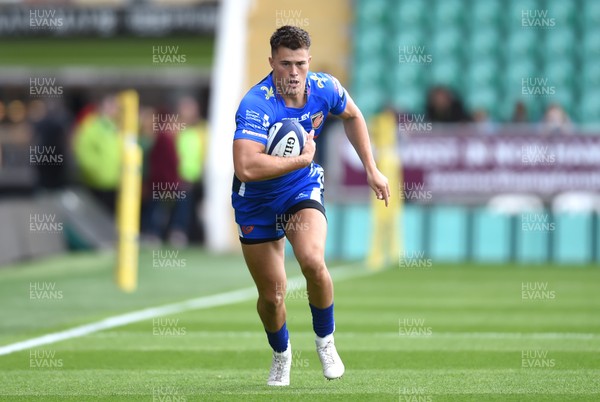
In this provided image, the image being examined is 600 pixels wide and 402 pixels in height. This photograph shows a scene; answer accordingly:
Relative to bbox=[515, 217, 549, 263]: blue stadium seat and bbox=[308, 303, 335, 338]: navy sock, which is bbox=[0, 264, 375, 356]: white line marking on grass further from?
Result: bbox=[515, 217, 549, 263]: blue stadium seat

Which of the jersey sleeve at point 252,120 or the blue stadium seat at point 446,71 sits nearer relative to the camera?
the jersey sleeve at point 252,120

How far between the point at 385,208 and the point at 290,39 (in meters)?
13.0

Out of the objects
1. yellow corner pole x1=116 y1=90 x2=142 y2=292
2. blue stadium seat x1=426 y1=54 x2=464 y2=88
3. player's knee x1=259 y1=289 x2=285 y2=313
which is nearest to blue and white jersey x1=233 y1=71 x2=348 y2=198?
player's knee x1=259 y1=289 x2=285 y2=313

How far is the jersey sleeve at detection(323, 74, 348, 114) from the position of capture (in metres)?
8.27

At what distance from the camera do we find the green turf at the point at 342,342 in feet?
26.1

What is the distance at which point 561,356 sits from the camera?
31.8 ft

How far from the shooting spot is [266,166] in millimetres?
7762

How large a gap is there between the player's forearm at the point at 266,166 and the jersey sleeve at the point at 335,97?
637 mm

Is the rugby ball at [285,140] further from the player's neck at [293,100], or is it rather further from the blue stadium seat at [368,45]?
the blue stadium seat at [368,45]

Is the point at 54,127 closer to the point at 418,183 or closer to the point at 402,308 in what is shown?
the point at 418,183

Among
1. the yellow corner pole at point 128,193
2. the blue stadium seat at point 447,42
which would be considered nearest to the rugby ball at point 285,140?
the yellow corner pole at point 128,193

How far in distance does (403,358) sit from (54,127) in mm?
15850

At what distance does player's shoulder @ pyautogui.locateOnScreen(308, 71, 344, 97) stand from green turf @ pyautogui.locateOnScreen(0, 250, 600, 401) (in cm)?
179

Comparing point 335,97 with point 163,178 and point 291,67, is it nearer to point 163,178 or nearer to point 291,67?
point 291,67
